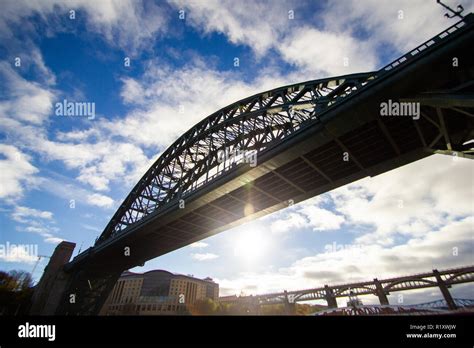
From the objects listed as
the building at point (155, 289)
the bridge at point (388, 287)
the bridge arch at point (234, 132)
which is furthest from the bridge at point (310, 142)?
the building at point (155, 289)

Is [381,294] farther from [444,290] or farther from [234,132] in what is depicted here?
[234,132]

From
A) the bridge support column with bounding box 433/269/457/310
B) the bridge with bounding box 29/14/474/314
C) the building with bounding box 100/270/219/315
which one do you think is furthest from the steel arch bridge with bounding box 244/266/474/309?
the building with bounding box 100/270/219/315

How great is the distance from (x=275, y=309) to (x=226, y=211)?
8849cm

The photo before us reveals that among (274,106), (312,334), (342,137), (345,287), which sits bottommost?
(345,287)

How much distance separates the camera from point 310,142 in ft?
50.0

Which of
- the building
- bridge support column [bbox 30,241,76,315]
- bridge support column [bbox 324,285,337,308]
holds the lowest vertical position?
the building

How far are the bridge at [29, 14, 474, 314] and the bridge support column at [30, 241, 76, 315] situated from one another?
1463 millimetres

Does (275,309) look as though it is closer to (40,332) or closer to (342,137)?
(342,137)

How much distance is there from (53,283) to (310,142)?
4466 cm

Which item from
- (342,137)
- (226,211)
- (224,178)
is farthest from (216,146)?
(342,137)

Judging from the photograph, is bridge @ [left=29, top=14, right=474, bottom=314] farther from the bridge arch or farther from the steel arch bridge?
the steel arch bridge

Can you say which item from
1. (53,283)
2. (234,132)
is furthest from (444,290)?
(53,283)

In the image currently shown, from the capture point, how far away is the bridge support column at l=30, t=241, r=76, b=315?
3422cm

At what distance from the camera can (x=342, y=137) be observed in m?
15.3
